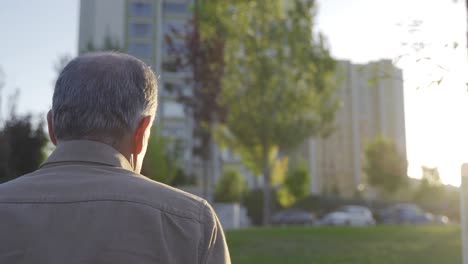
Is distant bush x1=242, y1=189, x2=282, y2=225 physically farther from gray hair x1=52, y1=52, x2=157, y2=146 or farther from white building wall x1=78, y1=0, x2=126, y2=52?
gray hair x1=52, y1=52, x2=157, y2=146

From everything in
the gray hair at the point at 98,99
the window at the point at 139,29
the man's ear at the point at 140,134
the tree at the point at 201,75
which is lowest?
the man's ear at the point at 140,134

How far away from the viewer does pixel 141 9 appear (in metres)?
66.6

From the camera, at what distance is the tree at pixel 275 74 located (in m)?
25.8

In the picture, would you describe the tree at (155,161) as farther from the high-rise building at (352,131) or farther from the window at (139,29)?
the high-rise building at (352,131)

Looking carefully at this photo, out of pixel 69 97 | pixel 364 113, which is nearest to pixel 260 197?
pixel 69 97

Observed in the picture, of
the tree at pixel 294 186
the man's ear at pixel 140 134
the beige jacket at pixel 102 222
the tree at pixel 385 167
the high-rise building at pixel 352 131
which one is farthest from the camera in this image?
the high-rise building at pixel 352 131

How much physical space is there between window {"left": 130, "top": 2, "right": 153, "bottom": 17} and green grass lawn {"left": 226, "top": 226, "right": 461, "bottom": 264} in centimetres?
5586

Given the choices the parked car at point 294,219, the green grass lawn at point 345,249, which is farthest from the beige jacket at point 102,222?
the parked car at point 294,219

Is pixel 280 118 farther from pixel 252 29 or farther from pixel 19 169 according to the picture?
pixel 19 169

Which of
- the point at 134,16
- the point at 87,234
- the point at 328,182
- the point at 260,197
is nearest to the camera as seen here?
the point at 87,234

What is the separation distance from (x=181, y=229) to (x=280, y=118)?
24367 mm

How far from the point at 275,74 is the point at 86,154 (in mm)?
24355

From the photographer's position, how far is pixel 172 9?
221ft

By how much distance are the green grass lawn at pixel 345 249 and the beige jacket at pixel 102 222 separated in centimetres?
687
